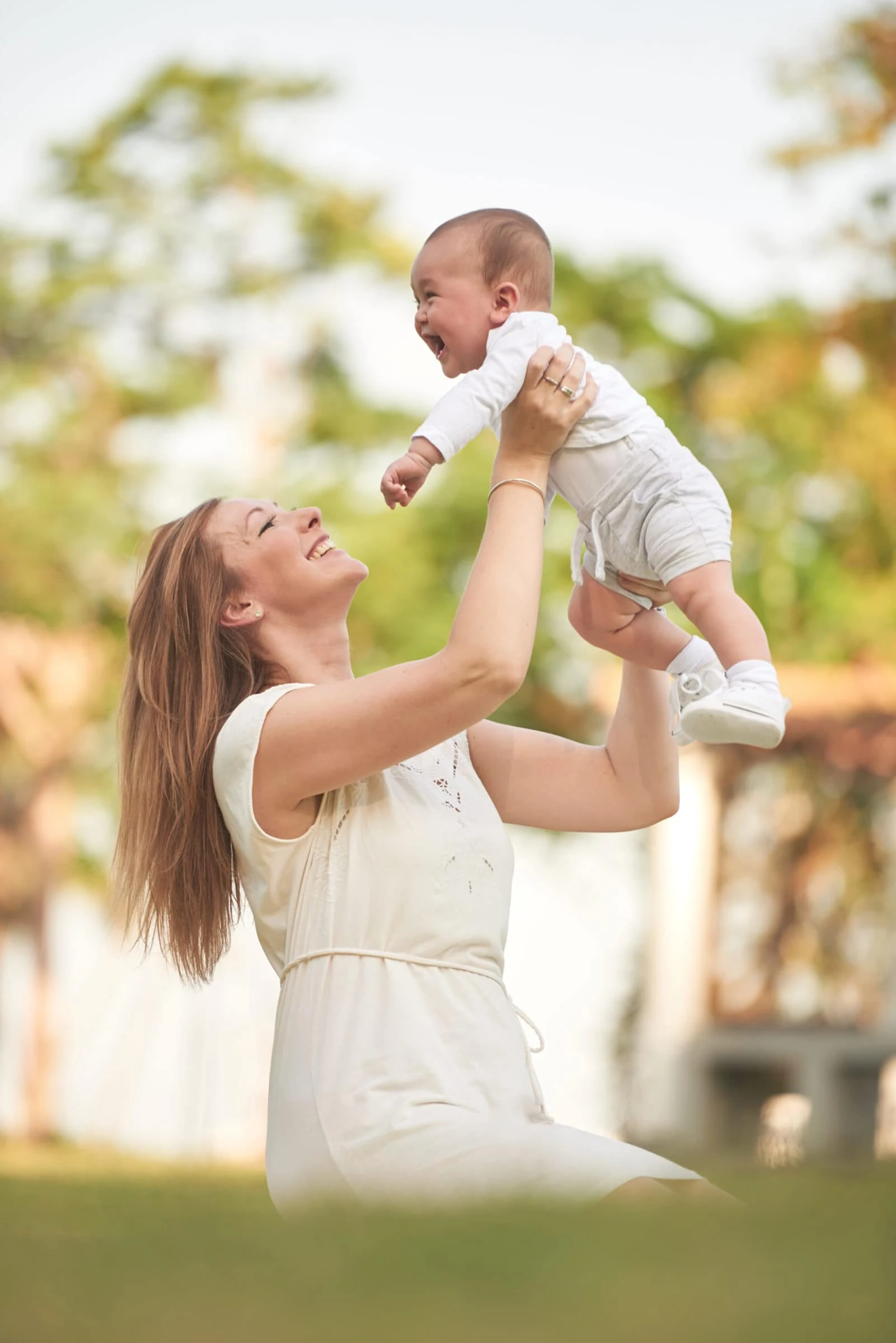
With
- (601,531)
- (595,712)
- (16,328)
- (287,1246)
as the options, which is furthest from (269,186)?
(287,1246)

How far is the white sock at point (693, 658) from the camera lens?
9.24 ft

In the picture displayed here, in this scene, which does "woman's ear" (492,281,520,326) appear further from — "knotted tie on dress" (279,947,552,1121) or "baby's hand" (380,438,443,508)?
"knotted tie on dress" (279,947,552,1121)

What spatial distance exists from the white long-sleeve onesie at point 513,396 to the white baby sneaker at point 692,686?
1.33ft

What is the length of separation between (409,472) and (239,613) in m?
0.47

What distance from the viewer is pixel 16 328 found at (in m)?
13.5

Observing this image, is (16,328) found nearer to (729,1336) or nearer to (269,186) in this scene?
(269,186)

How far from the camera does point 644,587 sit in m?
2.91

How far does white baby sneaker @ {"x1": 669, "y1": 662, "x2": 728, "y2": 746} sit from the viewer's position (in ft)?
9.02

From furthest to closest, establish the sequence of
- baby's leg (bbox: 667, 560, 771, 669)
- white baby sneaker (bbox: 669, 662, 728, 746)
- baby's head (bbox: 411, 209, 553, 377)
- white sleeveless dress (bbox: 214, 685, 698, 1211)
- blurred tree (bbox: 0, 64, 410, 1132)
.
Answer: blurred tree (bbox: 0, 64, 410, 1132) → baby's head (bbox: 411, 209, 553, 377) → white baby sneaker (bbox: 669, 662, 728, 746) → baby's leg (bbox: 667, 560, 771, 669) → white sleeveless dress (bbox: 214, 685, 698, 1211)

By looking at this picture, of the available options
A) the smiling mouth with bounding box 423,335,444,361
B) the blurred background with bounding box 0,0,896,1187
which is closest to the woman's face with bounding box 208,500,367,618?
the smiling mouth with bounding box 423,335,444,361

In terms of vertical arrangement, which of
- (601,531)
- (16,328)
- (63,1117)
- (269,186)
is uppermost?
(269,186)

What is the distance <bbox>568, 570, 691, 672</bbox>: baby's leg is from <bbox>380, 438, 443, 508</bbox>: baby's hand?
456 mm

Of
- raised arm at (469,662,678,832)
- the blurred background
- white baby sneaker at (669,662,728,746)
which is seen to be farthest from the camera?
the blurred background

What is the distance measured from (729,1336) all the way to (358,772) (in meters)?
1.51
